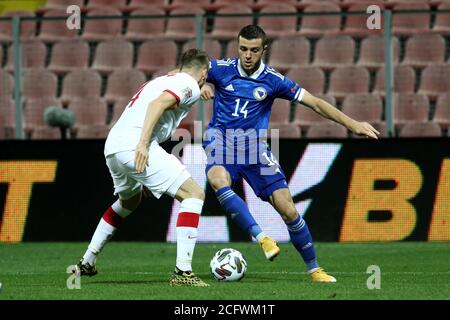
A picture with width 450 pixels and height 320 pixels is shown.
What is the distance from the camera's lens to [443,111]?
14.3 m

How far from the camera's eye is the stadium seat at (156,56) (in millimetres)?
15695

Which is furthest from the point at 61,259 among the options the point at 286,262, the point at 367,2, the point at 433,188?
the point at 367,2

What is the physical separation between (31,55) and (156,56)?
5.65ft

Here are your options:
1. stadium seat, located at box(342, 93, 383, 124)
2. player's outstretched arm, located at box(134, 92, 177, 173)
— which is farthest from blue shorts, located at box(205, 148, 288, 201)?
stadium seat, located at box(342, 93, 383, 124)

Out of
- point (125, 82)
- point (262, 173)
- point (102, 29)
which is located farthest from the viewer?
point (102, 29)

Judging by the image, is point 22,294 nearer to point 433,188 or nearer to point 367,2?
point 433,188

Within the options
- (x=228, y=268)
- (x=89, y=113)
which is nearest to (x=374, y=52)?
(x=89, y=113)

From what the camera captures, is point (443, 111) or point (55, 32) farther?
point (55, 32)

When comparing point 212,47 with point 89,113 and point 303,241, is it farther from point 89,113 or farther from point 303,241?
point 303,241

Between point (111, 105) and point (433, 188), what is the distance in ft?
15.1

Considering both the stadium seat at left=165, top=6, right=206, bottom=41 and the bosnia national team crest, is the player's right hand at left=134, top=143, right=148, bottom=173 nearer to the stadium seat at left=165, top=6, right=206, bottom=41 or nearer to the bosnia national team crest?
the bosnia national team crest

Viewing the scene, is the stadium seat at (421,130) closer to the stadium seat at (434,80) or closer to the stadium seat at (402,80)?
the stadium seat at (434,80)

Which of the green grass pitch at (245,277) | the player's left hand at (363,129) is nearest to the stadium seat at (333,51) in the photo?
the green grass pitch at (245,277)
